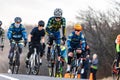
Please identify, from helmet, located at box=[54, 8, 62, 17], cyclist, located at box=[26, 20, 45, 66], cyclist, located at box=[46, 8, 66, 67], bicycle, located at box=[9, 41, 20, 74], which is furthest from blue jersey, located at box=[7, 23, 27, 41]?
helmet, located at box=[54, 8, 62, 17]

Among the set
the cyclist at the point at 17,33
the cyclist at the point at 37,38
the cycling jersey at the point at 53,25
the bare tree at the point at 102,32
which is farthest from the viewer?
the bare tree at the point at 102,32

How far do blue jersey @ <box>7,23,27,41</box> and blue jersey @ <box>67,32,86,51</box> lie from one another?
5.31 ft

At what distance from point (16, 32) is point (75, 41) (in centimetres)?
212

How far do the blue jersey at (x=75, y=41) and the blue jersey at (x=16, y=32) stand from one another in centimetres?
162

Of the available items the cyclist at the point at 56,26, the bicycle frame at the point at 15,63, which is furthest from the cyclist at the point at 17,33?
the cyclist at the point at 56,26

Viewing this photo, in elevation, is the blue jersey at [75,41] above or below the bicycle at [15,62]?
above

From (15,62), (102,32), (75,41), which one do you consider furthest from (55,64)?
(102,32)

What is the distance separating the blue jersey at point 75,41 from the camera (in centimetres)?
2198

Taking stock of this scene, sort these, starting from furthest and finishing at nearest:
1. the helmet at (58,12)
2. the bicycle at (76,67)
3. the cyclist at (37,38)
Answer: the bicycle at (76,67)
the cyclist at (37,38)
the helmet at (58,12)

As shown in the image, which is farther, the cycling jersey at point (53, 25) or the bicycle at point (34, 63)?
the bicycle at point (34, 63)

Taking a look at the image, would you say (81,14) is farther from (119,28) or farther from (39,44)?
(39,44)

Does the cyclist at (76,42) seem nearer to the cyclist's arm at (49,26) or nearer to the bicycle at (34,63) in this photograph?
the cyclist's arm at (49,26)

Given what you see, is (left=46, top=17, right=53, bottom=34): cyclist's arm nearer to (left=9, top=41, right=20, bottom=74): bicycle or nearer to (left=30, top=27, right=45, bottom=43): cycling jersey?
(left=30, top=27, right=45, bottom=43): cycling jersey

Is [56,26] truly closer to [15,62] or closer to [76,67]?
[76,67]
